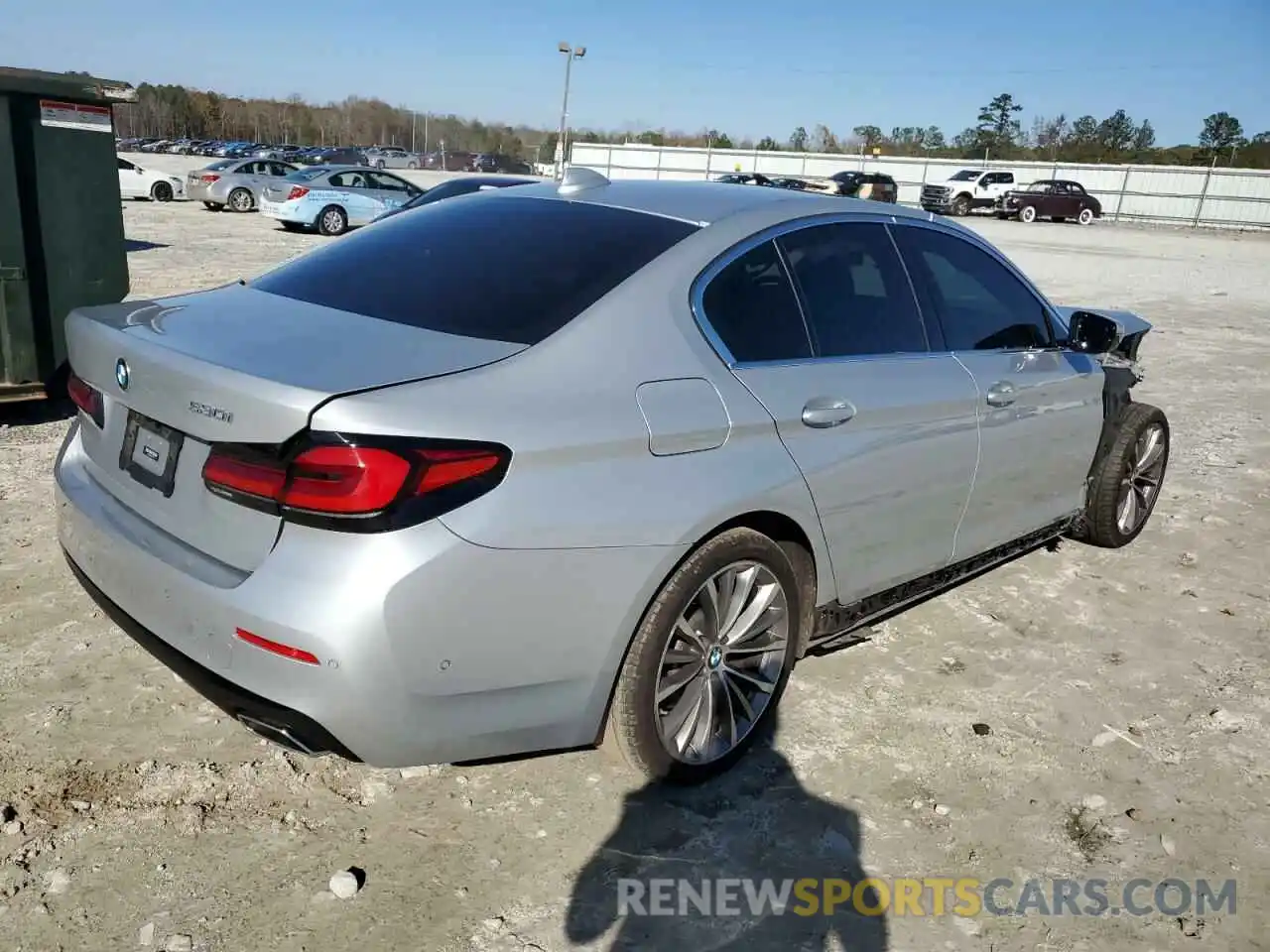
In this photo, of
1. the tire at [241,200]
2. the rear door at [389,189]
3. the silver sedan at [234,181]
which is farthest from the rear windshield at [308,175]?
the tire at [241,200]

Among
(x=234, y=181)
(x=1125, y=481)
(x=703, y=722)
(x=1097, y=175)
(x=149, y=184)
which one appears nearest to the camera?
(x=703, y=722)

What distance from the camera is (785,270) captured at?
3.23 metres

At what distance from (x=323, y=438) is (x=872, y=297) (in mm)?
2079

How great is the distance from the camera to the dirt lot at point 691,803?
8.03ft

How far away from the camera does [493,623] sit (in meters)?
2.32

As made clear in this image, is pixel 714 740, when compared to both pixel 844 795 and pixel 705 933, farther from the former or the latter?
pixel 705 933

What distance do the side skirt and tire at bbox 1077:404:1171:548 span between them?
2.37ft

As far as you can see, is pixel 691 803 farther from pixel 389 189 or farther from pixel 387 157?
pixel 387 157

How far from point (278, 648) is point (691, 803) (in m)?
1.33

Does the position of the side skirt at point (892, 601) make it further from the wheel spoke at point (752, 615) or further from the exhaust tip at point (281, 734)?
the exhaust tip at point (281, 734)

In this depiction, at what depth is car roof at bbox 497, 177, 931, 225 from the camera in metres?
3.23

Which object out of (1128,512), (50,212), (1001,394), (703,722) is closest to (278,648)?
(703,722)

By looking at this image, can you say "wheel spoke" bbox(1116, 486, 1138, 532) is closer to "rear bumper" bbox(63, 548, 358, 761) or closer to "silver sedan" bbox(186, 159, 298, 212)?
"rear bumper" bbox(63, 548, 358, 761)

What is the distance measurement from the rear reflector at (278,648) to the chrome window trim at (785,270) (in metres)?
1.38
